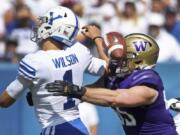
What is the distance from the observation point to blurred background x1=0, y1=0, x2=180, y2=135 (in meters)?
9.12

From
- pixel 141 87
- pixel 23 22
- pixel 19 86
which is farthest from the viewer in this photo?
pixel 23 22

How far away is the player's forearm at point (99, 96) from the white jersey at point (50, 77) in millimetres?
829

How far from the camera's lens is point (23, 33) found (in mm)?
11164

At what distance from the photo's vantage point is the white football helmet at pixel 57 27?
5977mm

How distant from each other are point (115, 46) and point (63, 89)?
873mm

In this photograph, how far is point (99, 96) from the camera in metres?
5.04

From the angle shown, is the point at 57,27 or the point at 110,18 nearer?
the point at 57,27

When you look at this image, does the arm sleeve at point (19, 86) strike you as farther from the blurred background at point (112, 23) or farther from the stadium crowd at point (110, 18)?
the stadium crowd at point (110, 18)

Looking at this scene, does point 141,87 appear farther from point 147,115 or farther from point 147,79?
point 147,115

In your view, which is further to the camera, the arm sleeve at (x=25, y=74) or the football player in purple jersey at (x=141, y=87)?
the arm sleeve at (x=25, y=74)

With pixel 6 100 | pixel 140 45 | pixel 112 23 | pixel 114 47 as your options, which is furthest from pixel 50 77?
pixel 112 23

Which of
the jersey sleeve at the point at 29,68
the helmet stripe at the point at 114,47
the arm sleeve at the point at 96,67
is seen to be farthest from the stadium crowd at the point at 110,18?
the helmet stripe at the point at 114,47

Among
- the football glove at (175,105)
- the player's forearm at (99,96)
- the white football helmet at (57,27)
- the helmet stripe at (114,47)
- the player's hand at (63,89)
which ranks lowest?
the football glove at (175,105)

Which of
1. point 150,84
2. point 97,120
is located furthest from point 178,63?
point 150,84
